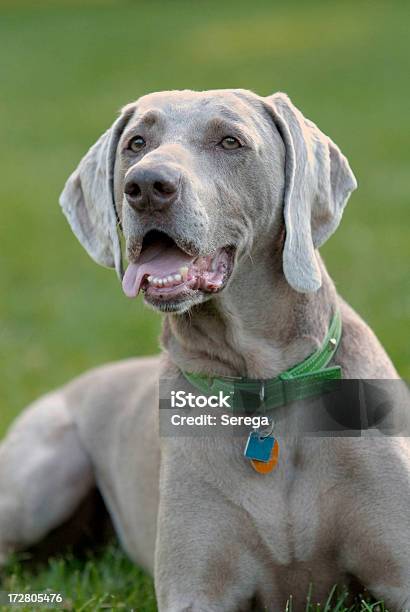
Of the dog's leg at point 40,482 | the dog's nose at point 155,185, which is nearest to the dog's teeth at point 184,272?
the dog's nose at point 155,185

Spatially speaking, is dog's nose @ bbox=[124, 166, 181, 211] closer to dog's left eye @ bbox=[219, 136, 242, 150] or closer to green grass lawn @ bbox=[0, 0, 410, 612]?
dog's left eye @ bbox=[219, 136, 242, 150]

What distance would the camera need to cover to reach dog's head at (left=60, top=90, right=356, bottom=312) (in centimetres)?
345

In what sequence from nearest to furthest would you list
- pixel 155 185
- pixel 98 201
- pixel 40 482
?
1. pixel 155 185
2. pixel 98 201
3. pixel 40 482

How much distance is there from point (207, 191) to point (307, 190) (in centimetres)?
40

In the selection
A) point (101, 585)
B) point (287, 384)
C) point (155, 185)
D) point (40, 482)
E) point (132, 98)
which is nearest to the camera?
point (155, 185)

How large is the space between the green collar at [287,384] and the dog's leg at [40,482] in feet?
4.84

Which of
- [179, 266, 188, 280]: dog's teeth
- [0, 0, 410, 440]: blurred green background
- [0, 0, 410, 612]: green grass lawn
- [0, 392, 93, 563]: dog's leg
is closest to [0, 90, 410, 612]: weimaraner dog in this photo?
[179, 266, 188, 280]: dog's teeth

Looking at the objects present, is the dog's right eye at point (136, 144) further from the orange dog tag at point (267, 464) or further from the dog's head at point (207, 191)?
the orange dog tag at point (267, 464)

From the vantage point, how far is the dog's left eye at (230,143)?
3.67 metres

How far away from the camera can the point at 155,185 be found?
11.1ft

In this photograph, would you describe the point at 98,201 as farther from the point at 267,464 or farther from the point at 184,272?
the point at 267,464

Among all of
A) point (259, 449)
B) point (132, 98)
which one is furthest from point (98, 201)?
point (132, 98)

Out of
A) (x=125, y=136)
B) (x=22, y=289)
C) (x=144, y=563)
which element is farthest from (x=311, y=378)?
(x=22, y=289)

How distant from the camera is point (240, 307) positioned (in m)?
3.80
